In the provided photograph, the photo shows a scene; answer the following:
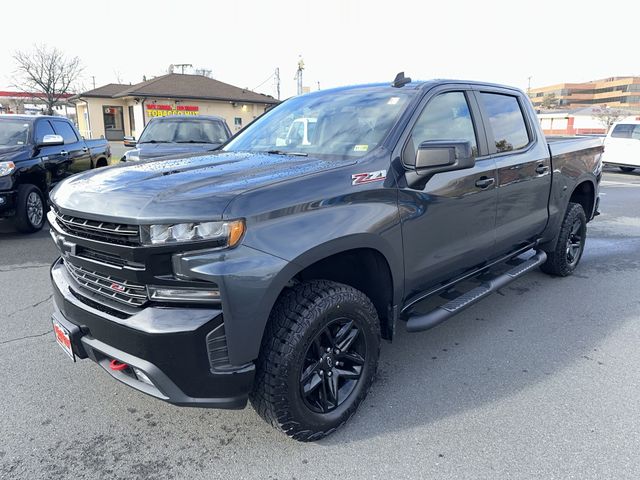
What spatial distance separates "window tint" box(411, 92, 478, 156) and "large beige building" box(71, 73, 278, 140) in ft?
98.3

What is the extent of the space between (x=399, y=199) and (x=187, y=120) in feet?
25.1

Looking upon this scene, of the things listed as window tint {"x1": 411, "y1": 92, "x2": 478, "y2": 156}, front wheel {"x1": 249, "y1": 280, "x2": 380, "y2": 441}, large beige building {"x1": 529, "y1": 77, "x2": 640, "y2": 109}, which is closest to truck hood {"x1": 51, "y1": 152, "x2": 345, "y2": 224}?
front wheel {"x1": 249, "y1": 280, "x2": 380, "y2": 441}

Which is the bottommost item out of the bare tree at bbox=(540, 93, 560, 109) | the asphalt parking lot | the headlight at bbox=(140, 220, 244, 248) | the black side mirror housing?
the asphalt parking lot

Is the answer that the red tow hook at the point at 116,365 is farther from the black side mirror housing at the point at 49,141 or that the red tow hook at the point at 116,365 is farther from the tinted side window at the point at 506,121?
the black side mirror housing at the point at 49,141

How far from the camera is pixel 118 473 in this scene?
230 cm

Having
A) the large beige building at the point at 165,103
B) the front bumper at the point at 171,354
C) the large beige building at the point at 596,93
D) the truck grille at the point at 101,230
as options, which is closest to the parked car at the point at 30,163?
the truck grille at the point at 101,230

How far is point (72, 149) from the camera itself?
849 cm

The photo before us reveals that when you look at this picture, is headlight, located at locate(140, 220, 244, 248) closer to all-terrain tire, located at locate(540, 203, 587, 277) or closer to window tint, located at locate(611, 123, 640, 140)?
all-terrain tire, located at locate(540, 203, 587, 277)

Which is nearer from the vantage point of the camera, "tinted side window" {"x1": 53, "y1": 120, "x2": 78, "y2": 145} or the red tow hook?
the red tow hook

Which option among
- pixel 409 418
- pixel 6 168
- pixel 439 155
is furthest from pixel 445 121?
pixel 6 168

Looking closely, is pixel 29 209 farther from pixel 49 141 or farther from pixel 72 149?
pixel 72 149

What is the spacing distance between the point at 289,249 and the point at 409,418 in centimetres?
131

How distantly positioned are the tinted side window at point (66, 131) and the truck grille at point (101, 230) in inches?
269

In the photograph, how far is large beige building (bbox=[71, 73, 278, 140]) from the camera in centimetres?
3212
